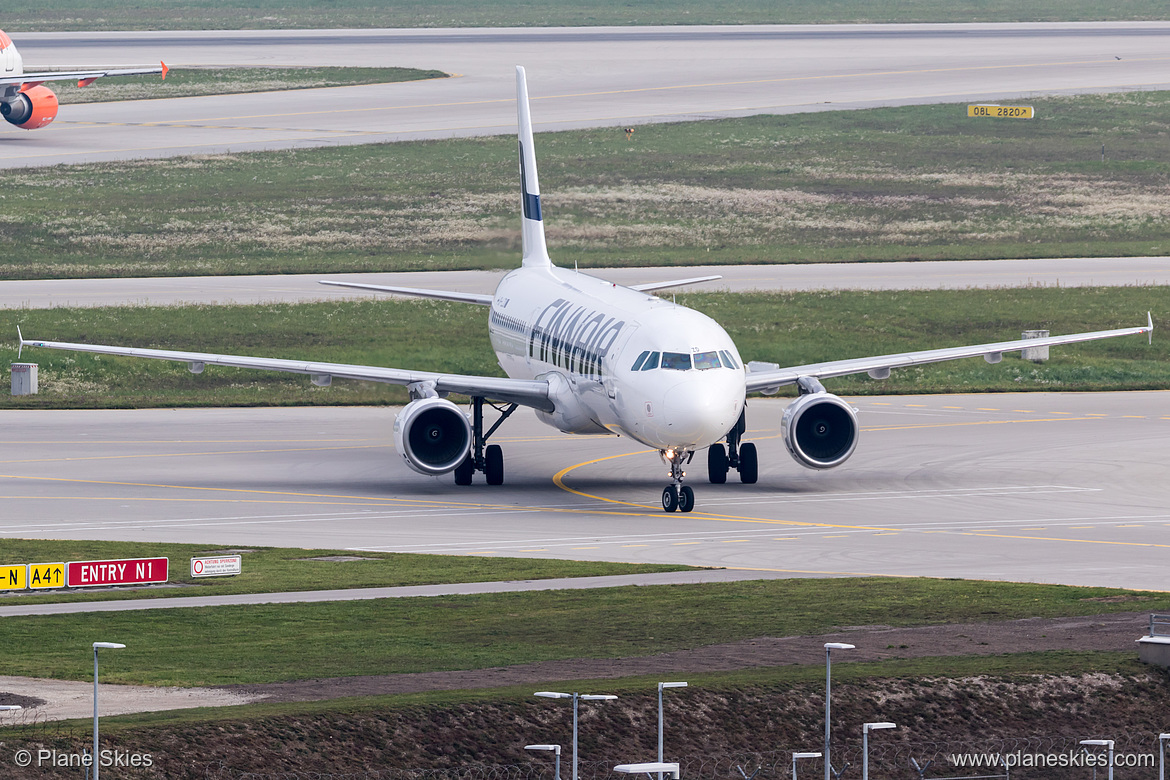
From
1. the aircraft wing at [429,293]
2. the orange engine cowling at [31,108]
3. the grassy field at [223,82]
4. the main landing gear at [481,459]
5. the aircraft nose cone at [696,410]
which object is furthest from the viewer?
the grassy field at [223,82]

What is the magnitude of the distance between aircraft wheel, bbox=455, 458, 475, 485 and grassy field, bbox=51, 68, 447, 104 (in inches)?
3420

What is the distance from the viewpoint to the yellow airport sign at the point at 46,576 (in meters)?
41.1

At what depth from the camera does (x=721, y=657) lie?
35344 mm

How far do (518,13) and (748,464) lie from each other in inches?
5236

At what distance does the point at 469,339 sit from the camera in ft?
270

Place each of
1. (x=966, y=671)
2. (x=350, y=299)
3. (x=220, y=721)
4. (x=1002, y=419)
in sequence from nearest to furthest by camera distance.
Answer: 1. (x=220, y=721)
2. (x=966, y=671)
3. (x=1002, y=419)
4. (x=350, y=299)

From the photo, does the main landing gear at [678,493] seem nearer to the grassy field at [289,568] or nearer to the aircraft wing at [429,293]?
the grassy field at [289,568]

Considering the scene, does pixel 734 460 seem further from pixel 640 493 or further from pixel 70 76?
pixel 70 76

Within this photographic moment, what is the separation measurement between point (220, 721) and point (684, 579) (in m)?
15.2

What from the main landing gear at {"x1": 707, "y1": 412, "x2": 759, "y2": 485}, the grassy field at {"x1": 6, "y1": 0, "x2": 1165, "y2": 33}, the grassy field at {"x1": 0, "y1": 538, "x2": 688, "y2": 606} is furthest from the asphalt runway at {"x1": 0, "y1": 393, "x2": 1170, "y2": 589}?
the grassy field at {"x1": 6, "y1": 0, "x2": 1165, "y2": 33}

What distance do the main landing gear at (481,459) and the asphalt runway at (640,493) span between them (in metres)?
0.64

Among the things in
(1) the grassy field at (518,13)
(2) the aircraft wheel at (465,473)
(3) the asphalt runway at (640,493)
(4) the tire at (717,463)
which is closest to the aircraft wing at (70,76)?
(3) the asphalt runway at (640,493)

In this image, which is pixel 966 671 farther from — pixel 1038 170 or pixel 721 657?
pixel 1038 170

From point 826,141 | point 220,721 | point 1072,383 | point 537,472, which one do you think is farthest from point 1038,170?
point 220,721
